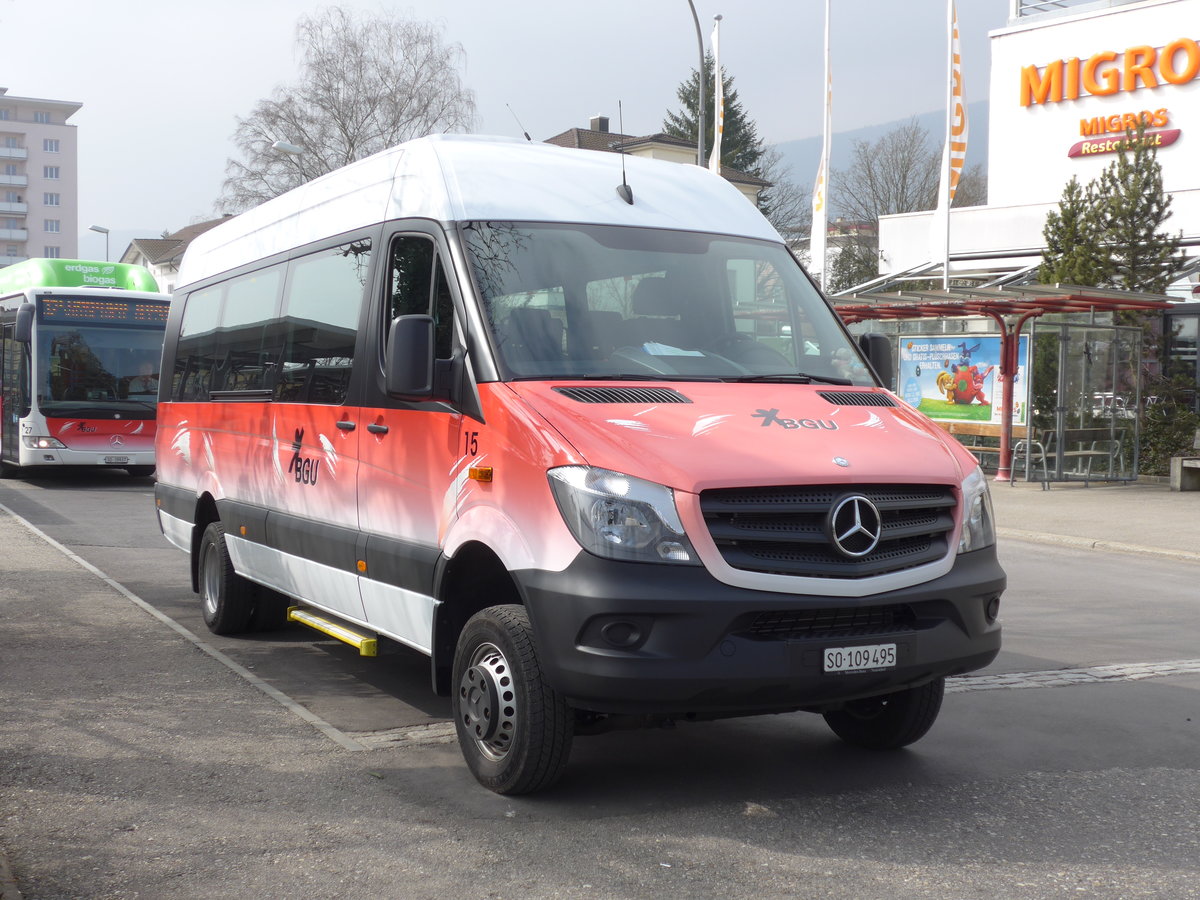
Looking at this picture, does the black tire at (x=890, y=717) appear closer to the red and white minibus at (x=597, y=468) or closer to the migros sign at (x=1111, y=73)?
the red and white minibus at (x=597, y=468)

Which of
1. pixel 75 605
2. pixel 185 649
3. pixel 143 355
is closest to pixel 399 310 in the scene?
pixel 185 649

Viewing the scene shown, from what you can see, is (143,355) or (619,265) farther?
(143,355)

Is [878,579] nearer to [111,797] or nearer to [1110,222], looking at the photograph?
[111,797]

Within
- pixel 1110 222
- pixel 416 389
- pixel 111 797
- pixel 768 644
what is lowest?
pixel 111 797

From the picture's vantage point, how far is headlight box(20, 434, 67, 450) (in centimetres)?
2044

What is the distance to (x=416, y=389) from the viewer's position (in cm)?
543

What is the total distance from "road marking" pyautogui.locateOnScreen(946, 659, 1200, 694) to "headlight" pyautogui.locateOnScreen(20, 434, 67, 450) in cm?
1634

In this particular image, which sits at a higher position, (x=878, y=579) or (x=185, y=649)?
(x=878, y=579)

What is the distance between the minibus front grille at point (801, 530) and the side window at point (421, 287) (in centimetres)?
152

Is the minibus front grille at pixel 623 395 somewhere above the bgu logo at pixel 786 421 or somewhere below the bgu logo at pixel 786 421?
above

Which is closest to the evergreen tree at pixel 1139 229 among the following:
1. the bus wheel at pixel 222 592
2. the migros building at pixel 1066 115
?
the migros building at pixel 1066 115

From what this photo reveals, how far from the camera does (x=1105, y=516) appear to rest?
56.1 ft

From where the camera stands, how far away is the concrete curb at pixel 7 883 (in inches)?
159

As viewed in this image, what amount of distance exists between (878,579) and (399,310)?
8.25 feet
